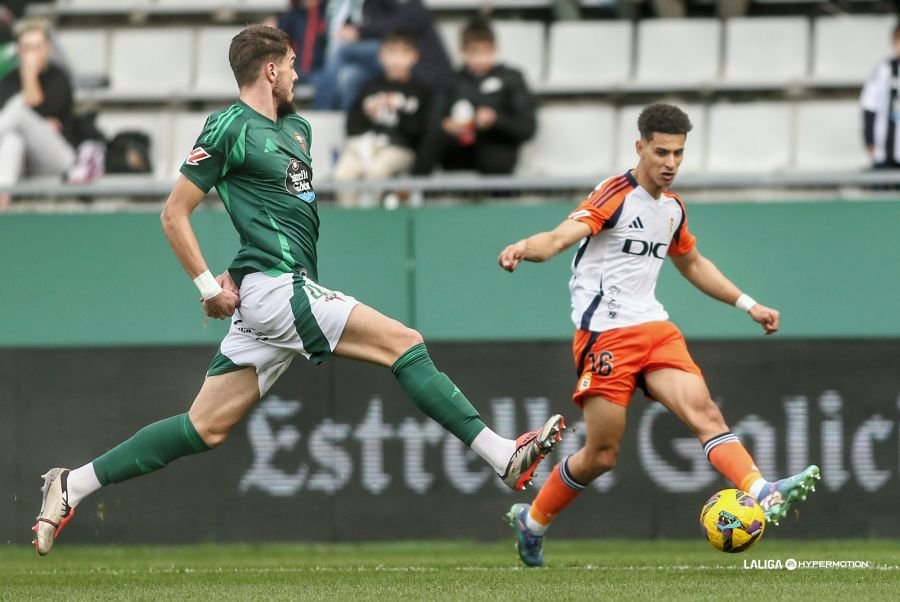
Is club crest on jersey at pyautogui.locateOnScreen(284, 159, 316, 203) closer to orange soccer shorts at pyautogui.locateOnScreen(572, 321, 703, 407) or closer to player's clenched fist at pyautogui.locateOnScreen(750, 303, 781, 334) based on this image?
orange soccer shorts at pyautogui.locateOnScreen(572, 321, 703, 407)

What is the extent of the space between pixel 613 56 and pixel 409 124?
2458 millimetres

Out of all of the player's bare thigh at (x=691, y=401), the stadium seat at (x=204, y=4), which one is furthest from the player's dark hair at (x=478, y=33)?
the player's bare thigh at (x=691, y=401)

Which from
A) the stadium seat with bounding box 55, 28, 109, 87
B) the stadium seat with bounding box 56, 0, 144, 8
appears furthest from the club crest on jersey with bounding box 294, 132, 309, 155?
the stadium seat with bounding box 56, 0, 144, 8

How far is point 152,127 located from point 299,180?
708 centimetres

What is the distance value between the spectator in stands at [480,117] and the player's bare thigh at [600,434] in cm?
415

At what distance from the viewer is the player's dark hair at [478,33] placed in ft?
40.5

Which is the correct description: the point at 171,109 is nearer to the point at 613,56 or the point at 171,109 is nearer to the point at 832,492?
the point at 613,56

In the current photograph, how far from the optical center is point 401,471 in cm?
1059

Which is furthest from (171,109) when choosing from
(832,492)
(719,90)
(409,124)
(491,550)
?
(832,492)

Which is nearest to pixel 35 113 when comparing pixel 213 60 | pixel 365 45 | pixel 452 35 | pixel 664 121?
pixel 213 60

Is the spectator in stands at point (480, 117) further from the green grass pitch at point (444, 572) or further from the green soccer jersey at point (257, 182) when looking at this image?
the green soccer jersey at point (257, 182)

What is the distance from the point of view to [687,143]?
42.8 ft

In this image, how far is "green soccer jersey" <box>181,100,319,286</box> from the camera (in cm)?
710

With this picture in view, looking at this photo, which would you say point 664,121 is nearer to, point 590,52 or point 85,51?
point 590,52
